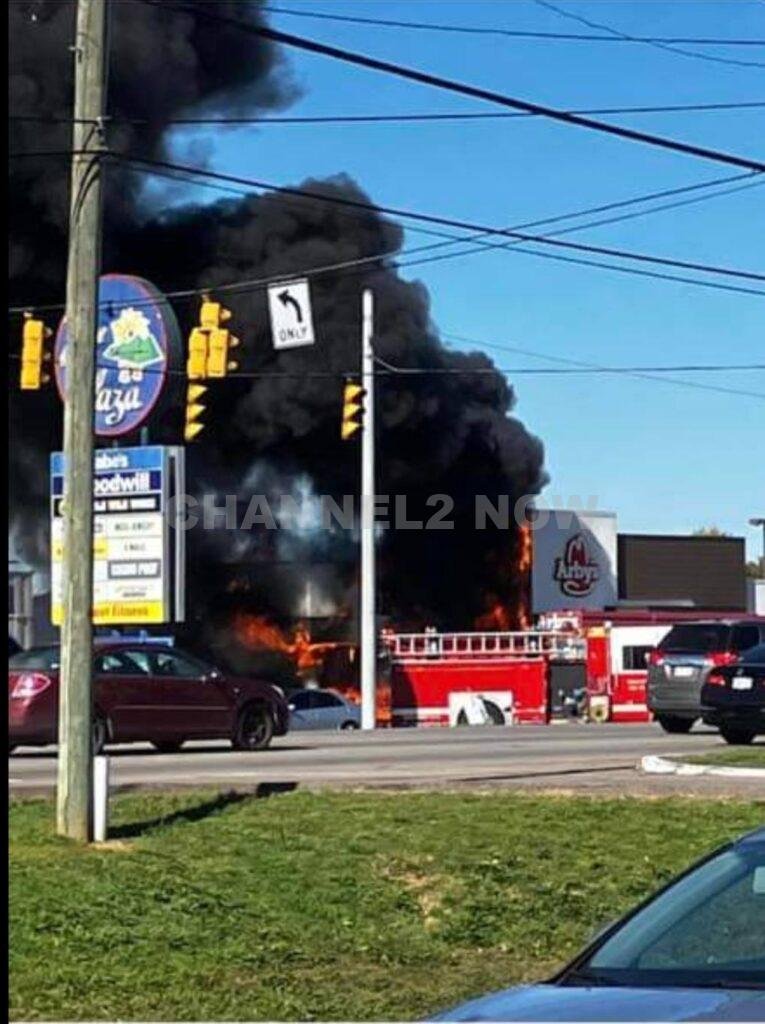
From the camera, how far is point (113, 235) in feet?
188

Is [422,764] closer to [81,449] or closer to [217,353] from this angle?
[217,353]

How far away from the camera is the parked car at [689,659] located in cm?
2788

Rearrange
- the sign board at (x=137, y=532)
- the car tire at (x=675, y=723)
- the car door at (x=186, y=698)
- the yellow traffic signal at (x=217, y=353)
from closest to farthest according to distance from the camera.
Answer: the car door at (x=186, y=698), the yellow traffic signal at (x=217, y=353), the car tire at (x=675, y=723), the sign board at (x=137, y=532)

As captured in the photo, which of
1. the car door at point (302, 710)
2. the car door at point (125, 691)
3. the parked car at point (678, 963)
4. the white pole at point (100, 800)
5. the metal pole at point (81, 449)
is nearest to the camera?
the parked car at point (678, 963)

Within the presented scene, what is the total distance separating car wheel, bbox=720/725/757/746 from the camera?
24562 mm

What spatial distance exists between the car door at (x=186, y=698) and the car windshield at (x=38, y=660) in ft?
3.87

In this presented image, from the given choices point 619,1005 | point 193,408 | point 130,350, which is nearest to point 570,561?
point 130,350

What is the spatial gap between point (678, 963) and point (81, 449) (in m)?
8.37

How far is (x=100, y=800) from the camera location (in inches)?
506

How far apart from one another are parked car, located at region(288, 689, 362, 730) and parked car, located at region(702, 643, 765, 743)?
50.5 feet

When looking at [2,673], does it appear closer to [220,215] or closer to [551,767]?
[551,767]

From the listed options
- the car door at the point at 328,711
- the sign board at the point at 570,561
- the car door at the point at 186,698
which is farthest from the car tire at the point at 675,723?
the sign board at the point at 570,561

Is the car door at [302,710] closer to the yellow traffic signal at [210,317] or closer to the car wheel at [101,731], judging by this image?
the yellow traffic signal at [210,317]

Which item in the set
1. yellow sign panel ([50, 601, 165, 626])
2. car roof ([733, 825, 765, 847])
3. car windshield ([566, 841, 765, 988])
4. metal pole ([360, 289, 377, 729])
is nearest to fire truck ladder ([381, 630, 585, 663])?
metal pole ([360, 289, 377, 729])
